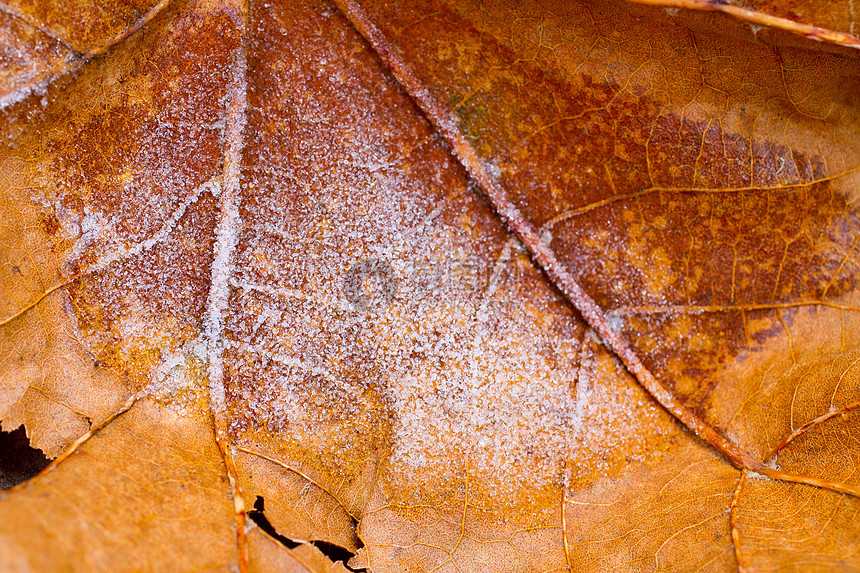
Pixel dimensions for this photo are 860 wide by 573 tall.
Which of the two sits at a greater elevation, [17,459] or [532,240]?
[532,240]

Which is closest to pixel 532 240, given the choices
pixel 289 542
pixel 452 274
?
pixel 452 274

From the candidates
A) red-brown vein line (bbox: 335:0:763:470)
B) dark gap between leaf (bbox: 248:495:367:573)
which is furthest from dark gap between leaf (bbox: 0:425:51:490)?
red-brown vein line (bbox: 335:0:763:470)

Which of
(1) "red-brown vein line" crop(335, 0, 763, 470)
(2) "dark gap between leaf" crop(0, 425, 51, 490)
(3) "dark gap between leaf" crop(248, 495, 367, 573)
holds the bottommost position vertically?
(3) "dark gap between leaf" crop(248, 495, 367, 573)

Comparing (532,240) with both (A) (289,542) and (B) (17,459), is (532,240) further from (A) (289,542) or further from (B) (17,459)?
(B) (17,459)

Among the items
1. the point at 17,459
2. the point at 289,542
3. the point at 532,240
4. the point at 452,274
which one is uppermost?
the point at 532,240

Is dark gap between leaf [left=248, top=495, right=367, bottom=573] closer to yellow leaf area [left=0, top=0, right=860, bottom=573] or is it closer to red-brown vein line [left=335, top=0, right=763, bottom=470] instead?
yellow leaf area [left=0, top=0, right=860, bottom=573]

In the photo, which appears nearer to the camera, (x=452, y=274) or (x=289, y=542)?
(x=289, y=542)

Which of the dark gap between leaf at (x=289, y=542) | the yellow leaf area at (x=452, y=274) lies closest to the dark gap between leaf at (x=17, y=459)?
the yellow leaf area at (x=452, y=274)
